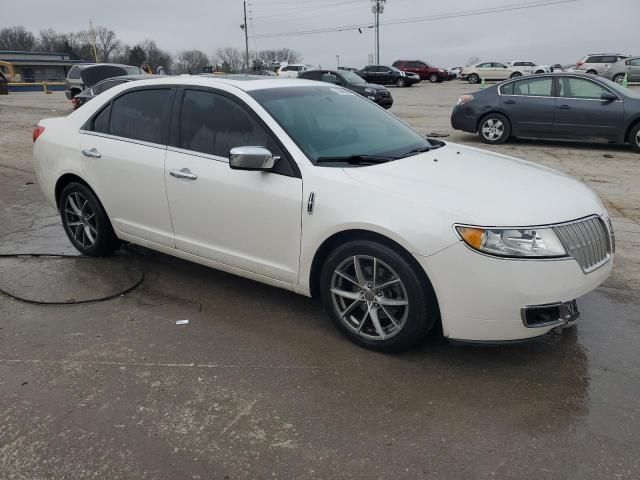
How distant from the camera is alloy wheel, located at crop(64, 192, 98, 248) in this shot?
5113 mm

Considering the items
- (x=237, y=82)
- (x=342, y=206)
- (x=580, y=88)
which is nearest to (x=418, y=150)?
(x=342, y=206)

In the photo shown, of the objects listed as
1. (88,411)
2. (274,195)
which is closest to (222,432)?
(88,411)

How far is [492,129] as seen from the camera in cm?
1188

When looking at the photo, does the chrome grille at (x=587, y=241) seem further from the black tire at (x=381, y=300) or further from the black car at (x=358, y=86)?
the black car at (x=358, y=86)

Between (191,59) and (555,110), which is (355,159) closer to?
(555,110)

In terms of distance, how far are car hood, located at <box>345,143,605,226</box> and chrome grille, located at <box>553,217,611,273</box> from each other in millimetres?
60

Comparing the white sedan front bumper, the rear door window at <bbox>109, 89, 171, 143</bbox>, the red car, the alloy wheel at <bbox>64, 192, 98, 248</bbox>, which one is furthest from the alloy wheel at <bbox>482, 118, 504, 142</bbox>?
the red car

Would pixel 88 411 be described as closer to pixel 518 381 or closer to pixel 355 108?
pixel 518 381

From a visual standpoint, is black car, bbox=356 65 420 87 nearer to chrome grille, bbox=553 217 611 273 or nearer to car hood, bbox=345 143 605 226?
car hood, bbox=345 143 605 226

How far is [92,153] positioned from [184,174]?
1198mm

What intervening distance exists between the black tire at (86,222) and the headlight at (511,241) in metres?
3.35

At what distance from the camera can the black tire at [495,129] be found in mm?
11680

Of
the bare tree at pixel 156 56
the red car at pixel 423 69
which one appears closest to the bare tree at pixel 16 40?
the bare tree at pixel 156 56

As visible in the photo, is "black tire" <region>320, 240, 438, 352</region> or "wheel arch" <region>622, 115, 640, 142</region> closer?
"black tire" <region>320, 240, 438, 352</region>
